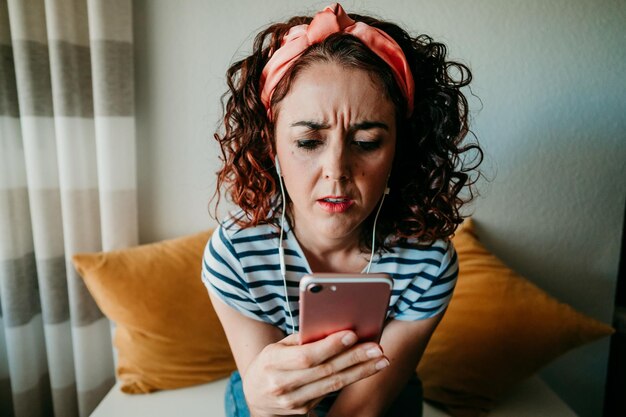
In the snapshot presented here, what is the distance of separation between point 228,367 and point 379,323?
708mm

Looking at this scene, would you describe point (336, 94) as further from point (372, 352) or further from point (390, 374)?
point (390, 374)

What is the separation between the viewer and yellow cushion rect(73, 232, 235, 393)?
1.12 metres

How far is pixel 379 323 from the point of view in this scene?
0.65 m

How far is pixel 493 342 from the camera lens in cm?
113

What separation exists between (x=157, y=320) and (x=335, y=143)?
76 cm

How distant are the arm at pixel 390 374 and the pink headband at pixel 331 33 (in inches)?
18.7

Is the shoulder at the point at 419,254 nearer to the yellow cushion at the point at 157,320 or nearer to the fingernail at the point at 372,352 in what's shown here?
the fingernail at the point at 372,352

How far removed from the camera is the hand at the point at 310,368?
2.04 feet

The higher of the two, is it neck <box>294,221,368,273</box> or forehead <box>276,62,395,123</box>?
forehead <box>276,62,395,123</box>

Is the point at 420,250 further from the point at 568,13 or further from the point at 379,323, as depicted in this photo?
the point at 568,13

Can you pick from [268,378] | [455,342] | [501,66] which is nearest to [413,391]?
[455,342]

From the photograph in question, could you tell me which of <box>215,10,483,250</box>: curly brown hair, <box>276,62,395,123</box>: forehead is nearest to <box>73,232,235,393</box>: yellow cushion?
<box>215,10,483,250</box>: curly brown hair

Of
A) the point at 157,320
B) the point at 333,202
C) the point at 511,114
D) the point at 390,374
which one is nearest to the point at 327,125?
the point at 333,202

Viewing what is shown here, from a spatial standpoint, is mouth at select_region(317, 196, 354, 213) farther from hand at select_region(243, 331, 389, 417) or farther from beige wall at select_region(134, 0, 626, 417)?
beige wall at select_region(134, 0, 626, 417)
